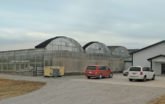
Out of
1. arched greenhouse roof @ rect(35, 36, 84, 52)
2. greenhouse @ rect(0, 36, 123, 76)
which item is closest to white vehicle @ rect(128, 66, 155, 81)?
greenhouse @ rect(0, 36, 123, 76)

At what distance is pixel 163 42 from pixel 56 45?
56.4ft

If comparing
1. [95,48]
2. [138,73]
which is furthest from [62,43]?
[138,73]

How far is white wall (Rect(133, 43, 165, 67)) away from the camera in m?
37.9

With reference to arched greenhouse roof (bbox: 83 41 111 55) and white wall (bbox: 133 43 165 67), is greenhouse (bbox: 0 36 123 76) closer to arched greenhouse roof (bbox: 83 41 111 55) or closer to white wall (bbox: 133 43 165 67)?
arched greenhouse roof (bbox: 83 41 111 55)

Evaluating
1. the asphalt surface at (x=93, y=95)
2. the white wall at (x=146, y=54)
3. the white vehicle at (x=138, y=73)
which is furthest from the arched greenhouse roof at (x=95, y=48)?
the asphalt surface at (x=93, y=95)

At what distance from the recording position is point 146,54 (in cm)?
3897

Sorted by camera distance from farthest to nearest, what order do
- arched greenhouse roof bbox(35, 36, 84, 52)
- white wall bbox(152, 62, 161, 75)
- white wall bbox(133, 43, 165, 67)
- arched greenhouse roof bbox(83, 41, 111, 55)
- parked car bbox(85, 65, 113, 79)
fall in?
arched greenhouse roof bbox(83, 41, 111, 55) < white wall bbox(133, 43, 165, 67) < white wall bbox(152, 62, 161, 75) < arched greenhouse roof bbox(35, 36, 84, 52) < parked car bbox(85, 65, 113, 79)

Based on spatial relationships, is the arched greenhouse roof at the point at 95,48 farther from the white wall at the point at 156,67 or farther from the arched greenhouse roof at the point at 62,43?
the white wall at the point at 156,67

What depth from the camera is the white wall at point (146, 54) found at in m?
37.9

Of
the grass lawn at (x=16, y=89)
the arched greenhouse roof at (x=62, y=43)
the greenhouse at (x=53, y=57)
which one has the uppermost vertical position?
the arched greenhouse roof at (x=62, y=43)

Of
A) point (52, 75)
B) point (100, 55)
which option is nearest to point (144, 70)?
point (52, 75)

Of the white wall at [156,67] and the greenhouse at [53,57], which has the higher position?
the greenhouse at [53,57]

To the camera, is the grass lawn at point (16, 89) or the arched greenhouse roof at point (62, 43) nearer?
the grass lawn at point (16, 89)

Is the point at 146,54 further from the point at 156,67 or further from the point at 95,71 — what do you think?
the point at 95,71
